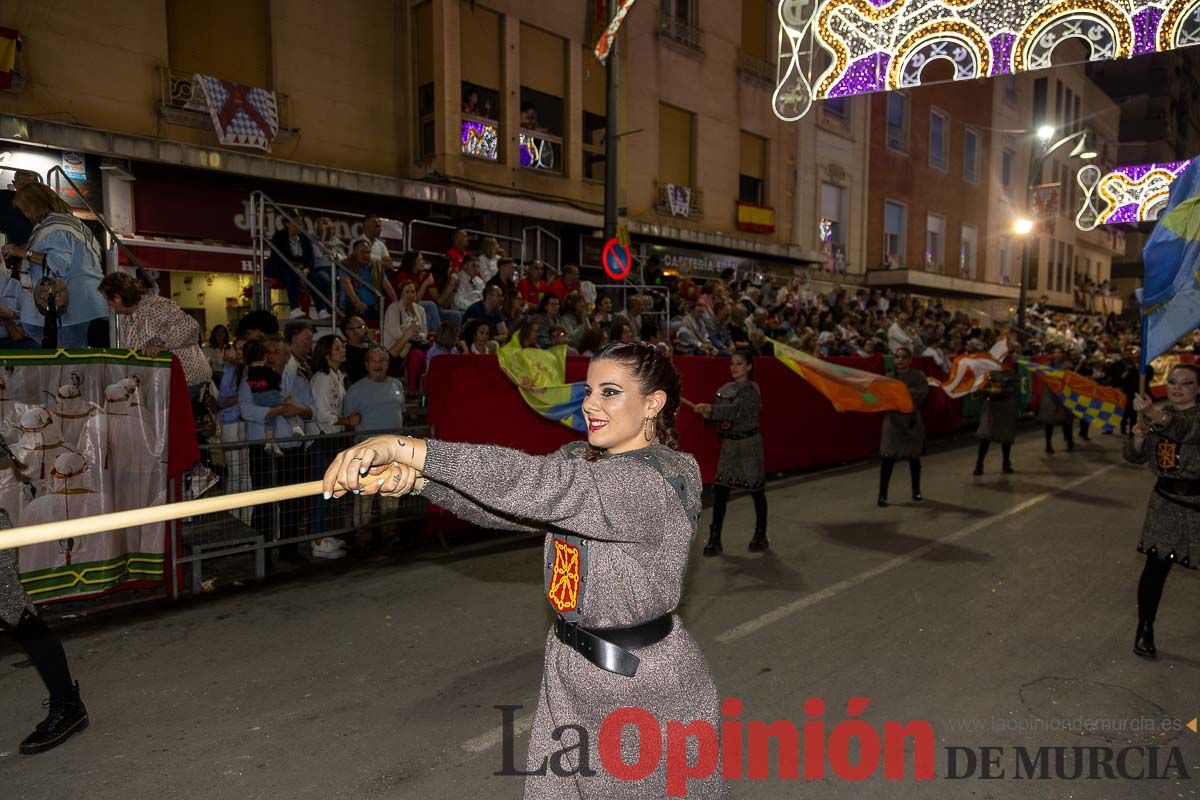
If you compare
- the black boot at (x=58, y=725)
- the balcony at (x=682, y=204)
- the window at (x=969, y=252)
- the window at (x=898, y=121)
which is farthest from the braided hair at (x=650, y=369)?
the window at (x=969, y=252)

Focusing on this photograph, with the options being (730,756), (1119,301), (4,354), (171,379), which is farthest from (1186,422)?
(1119,301)

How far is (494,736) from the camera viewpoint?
370cm

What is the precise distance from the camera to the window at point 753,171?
818 inches

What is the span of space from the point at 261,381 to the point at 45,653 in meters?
3.15

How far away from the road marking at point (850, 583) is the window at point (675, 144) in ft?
40.0

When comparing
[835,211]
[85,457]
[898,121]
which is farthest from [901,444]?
[898,121]

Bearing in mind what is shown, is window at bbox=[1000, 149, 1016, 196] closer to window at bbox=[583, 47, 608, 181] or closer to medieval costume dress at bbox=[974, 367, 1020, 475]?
window at bbox=[583, 47, 608, 181]

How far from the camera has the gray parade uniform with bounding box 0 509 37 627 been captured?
332cm

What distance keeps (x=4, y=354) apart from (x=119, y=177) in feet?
23.7

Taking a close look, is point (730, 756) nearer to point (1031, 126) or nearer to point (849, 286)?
point (849, 286)

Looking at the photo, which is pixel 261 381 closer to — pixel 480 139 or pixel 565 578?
pixel 565 578

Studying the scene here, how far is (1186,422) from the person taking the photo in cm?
468

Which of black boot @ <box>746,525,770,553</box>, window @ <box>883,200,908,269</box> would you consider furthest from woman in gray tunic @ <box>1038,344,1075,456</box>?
window @ <box>883,200,908,269</box>

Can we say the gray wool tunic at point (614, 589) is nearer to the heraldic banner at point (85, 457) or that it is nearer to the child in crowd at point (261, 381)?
the heraldic banner at point (85, 457)
